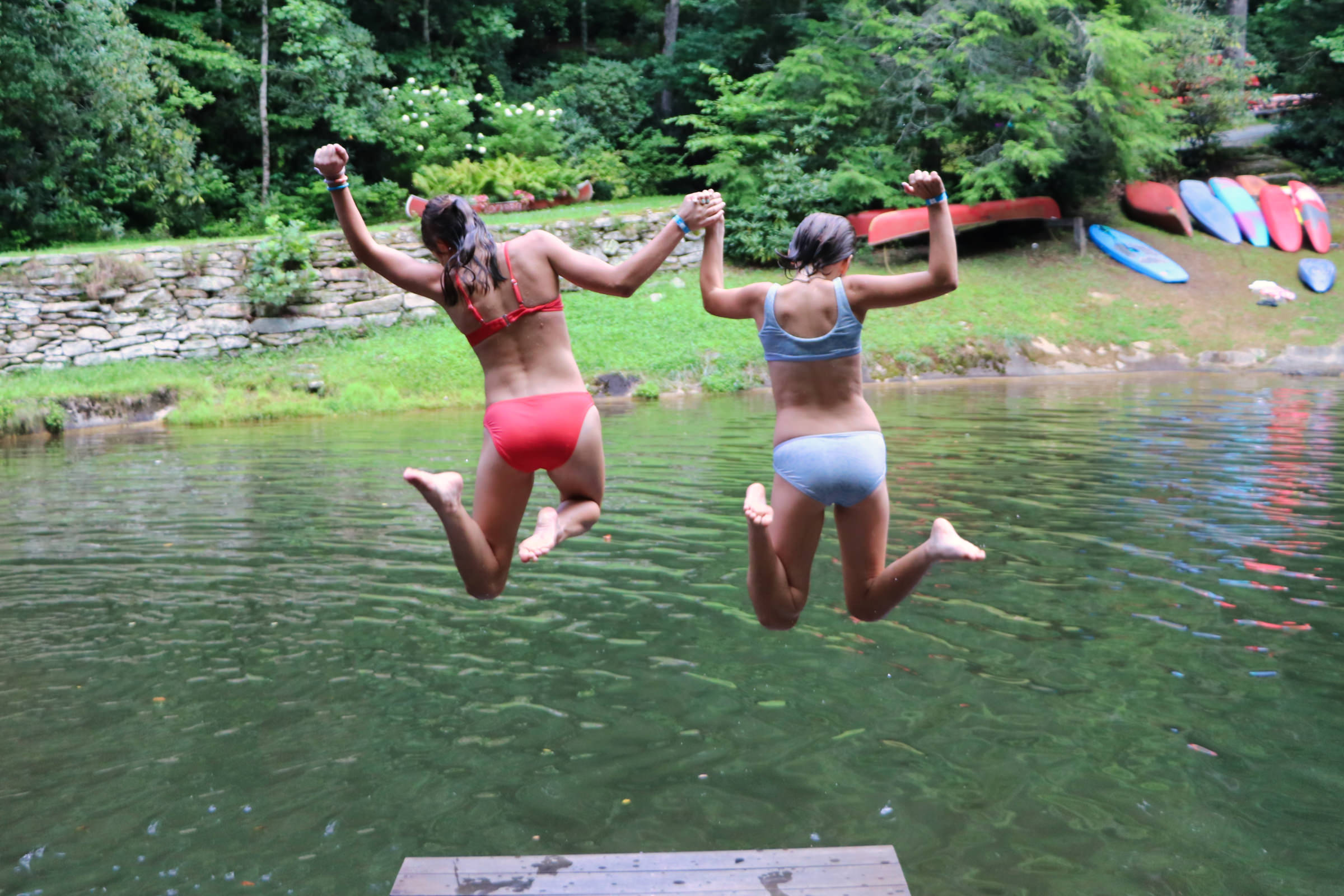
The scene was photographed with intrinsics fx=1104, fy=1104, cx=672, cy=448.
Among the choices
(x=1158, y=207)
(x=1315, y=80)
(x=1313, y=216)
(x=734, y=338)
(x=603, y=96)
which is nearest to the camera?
(x=734, y=338)

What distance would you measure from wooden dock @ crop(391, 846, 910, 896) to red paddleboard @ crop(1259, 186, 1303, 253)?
25866 mm

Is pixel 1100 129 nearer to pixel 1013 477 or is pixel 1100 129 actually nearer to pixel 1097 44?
pixel 1097 44

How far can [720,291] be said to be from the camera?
455 centimetres

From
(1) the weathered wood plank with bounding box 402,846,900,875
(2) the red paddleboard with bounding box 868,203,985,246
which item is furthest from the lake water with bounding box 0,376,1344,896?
(2) the red paddleboard with bounding box 868,203,985,246

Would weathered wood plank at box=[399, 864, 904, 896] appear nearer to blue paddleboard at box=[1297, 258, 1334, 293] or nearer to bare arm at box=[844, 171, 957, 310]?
bare arm at box=[844, 171, 957, 310]

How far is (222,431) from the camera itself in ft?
54.9

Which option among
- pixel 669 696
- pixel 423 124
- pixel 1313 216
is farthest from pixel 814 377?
pixel 1313 216

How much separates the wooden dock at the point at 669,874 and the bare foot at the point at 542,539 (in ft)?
3.70

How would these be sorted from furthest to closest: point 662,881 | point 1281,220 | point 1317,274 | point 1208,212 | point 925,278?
point 1208,212
point 1281,220
point 1317,274
point 925,278
point 662,881

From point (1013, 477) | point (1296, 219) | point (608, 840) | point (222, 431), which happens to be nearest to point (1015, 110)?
point (1296, 219)

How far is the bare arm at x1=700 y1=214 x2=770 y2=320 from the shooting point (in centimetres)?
445

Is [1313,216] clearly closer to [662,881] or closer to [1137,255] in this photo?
[1137,255]

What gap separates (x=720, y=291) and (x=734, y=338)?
17.0 meters

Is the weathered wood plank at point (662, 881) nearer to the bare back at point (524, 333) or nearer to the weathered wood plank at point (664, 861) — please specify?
the weathered wood plank at point (664, 861)
